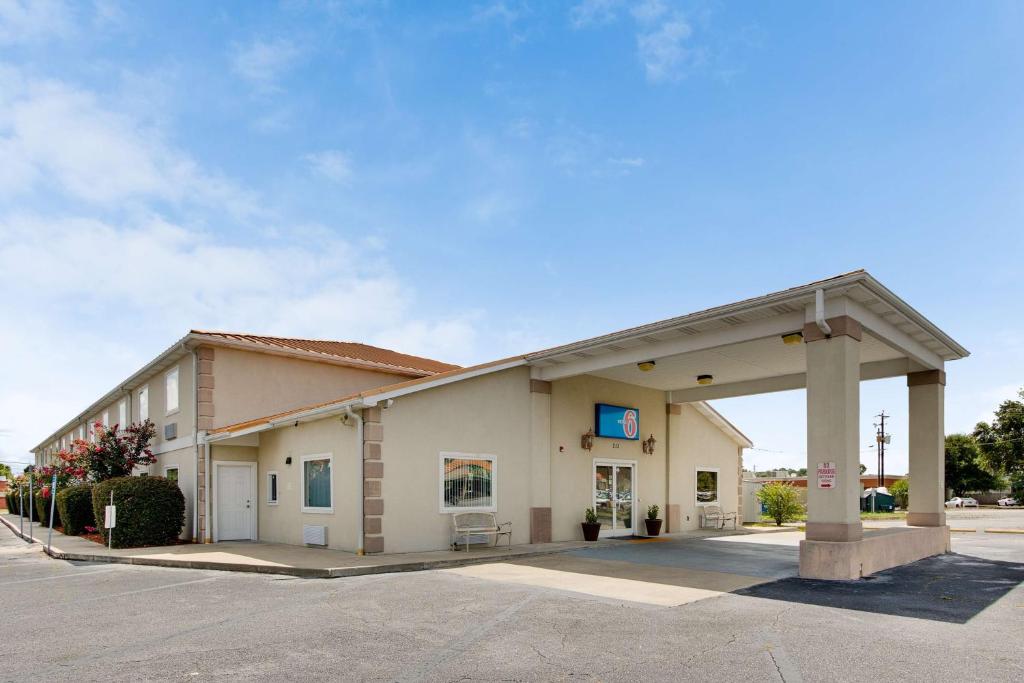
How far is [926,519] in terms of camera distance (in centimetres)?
1457

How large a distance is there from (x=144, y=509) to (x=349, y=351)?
24.7ft

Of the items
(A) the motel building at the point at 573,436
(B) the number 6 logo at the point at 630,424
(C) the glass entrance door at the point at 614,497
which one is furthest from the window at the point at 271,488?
(B) the number 6 logo at the point at 630,424

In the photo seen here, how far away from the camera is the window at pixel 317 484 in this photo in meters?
14.4

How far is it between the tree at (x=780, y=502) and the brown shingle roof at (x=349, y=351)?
12.4 metres

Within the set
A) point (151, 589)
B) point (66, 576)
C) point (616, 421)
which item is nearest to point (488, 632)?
point (151, 589)

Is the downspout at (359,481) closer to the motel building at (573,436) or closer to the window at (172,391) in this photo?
the motel building at (573,436)

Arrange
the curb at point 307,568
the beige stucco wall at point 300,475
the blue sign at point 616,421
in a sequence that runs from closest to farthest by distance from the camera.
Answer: the curb at point 307,568
the beige stucco wall at point 300,475
the blue sign at point 616,421

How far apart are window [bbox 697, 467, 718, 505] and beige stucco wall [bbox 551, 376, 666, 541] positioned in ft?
6.62

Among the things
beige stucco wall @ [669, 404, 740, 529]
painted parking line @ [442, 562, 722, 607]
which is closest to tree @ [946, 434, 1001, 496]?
beige stucco wall @ [669, 404, 740, 529]

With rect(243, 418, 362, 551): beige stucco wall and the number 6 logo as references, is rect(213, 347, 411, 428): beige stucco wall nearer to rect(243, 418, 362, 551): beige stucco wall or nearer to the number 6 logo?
rect(243, 418, 362, 551): beige stucco wall

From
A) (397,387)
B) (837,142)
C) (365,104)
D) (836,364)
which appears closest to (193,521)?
(397,387)

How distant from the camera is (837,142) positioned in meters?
12.8

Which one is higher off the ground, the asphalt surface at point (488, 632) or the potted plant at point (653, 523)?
the asphalt surface at point (488, 632)

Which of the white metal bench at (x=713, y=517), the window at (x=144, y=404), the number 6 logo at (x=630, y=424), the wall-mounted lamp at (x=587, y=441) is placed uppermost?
the window at (x=144, y=404)
